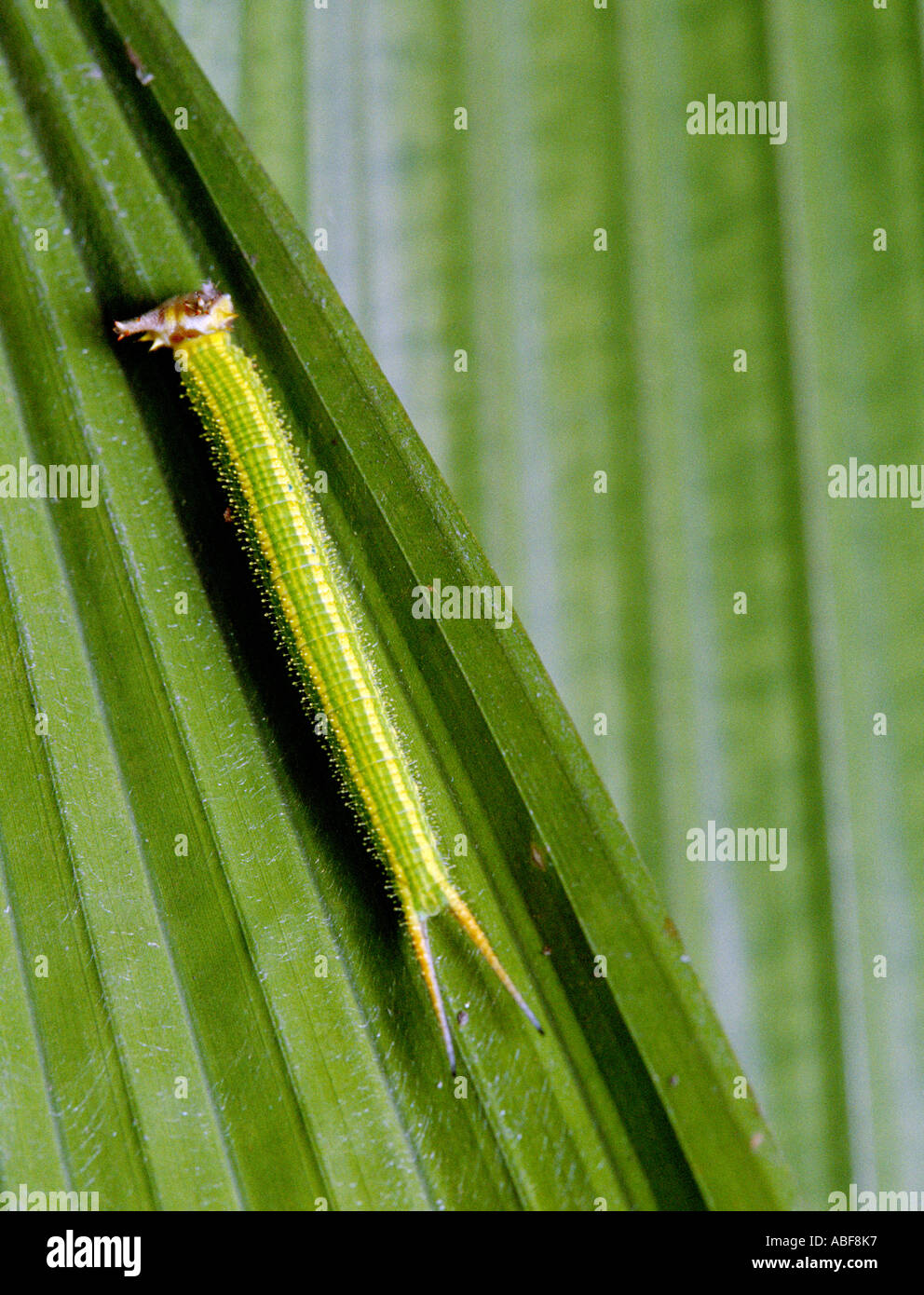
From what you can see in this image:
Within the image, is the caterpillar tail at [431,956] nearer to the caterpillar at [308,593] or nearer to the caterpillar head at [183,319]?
the caterpillar at [308,593]

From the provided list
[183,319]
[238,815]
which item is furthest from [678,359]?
[238,815]

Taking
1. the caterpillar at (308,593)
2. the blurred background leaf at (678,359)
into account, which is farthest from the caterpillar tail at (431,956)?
the blurred background leaf at (678,359)

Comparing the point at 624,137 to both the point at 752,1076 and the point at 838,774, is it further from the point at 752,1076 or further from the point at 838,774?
the point at 752,1076

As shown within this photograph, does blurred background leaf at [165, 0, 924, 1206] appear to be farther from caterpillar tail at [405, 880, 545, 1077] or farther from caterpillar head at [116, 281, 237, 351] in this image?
caterpillar tail at [405, 880, 545, 1077]

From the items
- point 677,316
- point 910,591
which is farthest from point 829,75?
point 910,591

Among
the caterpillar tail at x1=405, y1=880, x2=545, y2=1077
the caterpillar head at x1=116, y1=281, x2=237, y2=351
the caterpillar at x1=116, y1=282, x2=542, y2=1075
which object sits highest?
the caterpillar head at x1=116, y1=281, x2=237, y2=351

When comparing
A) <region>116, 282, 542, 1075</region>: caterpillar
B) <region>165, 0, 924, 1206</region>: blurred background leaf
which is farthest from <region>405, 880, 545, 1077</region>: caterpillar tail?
<region>165, 0, 924, 1206</region>: blurred background leaf

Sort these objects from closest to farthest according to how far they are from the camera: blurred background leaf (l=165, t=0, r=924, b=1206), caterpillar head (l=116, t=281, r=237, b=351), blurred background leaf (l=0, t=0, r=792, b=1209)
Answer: blurred background leaf (l=0, t=0, r=792, b=1209) → caterpillar head (l=116, t=281, r=237, b=351) → blurred background leaf (l=165, t=0, r=924, b=1206)
